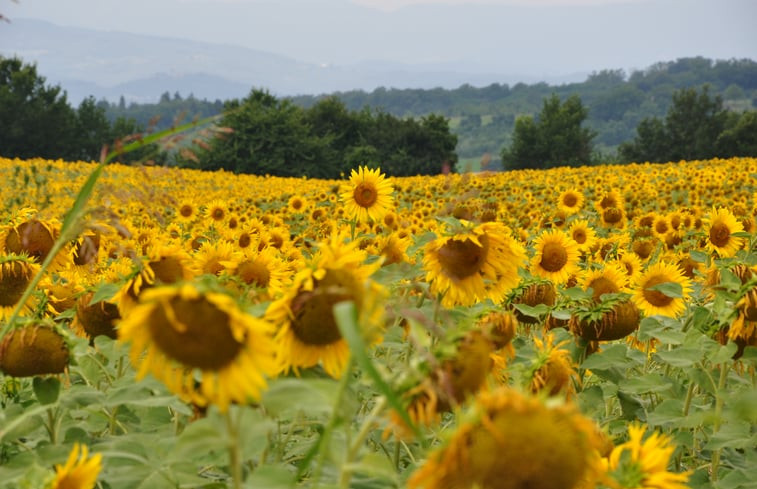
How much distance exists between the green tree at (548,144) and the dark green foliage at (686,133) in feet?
14.1

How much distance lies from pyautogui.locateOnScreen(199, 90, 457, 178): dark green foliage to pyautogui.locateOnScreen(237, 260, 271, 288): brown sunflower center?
37.1 m

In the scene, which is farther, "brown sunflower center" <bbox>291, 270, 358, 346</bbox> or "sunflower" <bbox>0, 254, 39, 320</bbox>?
"sunflower" <bbox>0, 254, 39, 320</bbox>

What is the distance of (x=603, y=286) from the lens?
313 centimetres

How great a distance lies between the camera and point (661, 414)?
2268mm

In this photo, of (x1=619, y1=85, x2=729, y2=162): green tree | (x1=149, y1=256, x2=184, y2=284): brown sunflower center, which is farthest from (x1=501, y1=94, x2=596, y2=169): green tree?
(x1=149, y1=256, x2=184, y2=284): brown sunflower center

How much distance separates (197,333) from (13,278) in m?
1.69

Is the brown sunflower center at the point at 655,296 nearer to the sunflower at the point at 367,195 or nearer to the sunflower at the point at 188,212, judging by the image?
the sunflower at the point at 367,195

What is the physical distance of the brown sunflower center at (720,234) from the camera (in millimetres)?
4895

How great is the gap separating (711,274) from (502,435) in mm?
2624

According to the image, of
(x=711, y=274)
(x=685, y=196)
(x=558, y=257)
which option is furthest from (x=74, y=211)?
(x=685, y=196)

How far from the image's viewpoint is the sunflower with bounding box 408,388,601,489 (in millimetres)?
896

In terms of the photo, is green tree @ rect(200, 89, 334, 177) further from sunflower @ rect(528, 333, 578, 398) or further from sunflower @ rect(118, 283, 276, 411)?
sunflower @ rect(118, 283, 276, 411)

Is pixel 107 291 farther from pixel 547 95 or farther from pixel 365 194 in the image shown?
pixel 547 95

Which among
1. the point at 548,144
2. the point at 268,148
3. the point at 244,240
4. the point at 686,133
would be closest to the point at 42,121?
the point at 268,148
